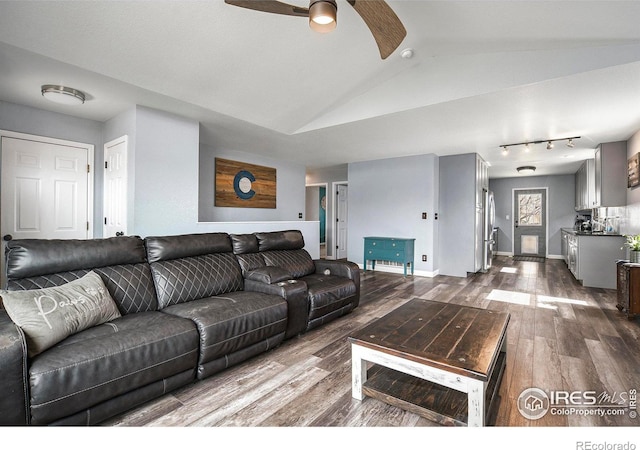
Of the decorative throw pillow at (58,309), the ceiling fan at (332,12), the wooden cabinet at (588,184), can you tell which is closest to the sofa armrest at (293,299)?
the decorative throw pillow at (58,309)

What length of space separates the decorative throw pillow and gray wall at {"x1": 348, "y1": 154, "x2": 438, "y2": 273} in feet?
16.7

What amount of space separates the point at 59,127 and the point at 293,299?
3395mm

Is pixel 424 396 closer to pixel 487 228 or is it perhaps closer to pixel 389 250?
pixel 389 250

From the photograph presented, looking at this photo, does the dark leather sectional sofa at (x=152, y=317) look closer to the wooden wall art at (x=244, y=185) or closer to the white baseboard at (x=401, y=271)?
the wooden wall art at (x=244, y=185)

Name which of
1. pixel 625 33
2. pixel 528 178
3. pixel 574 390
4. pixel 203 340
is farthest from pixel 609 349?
pixel 528 178

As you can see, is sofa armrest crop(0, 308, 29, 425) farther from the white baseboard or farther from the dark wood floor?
the white baseboard

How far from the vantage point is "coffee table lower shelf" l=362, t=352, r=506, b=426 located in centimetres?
164

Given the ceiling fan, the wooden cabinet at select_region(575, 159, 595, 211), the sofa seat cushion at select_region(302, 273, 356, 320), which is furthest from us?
the wooden cabinet at select_region(575, 159, 595, 211)

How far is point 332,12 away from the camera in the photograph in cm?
154

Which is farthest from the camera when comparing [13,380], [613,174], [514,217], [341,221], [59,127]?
[514,217]

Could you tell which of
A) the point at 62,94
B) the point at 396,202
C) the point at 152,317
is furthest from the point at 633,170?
the point at 62,94

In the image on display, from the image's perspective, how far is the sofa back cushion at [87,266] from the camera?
196 cm

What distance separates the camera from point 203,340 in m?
1.99

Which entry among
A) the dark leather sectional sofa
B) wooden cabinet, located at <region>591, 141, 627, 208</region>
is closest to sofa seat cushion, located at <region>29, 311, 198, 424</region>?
the dark leather sectional sofa
